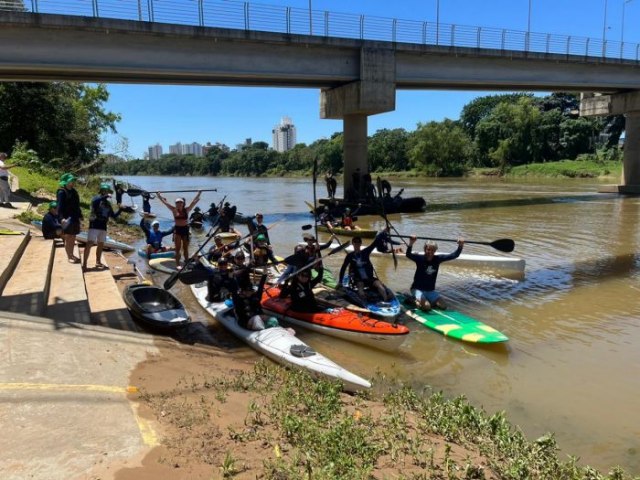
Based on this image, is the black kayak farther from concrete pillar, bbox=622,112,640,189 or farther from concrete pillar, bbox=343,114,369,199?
concrete pillar, bbox=622,112,640,189

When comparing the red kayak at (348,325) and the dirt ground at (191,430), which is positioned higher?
the dirt ground at (191,430)

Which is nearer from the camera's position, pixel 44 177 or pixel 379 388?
pixel 379 388

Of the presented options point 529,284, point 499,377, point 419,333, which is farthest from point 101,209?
point 529,284

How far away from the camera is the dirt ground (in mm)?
3506

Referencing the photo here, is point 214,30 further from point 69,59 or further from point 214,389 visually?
point 214,389

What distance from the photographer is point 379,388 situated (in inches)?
248

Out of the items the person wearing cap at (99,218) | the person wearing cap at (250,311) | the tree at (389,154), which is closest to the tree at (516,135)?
the tree at (389,154)

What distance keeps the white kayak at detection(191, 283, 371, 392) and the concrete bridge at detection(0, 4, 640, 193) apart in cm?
1506

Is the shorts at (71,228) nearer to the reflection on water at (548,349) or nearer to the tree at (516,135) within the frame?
the reflection on water at (548,349)

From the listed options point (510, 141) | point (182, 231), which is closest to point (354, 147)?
point (182, 231)

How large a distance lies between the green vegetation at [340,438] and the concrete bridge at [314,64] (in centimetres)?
1814

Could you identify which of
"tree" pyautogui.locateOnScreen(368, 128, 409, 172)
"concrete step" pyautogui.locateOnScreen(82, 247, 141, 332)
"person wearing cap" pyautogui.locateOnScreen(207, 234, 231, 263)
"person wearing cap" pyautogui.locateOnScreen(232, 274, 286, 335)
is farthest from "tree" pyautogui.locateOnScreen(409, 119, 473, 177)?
"person wearing cap" pyautogui.locateOnScreen(232, 274, 286, 335)

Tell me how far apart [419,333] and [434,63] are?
22.8 meters

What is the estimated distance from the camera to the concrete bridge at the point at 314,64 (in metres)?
18.7
